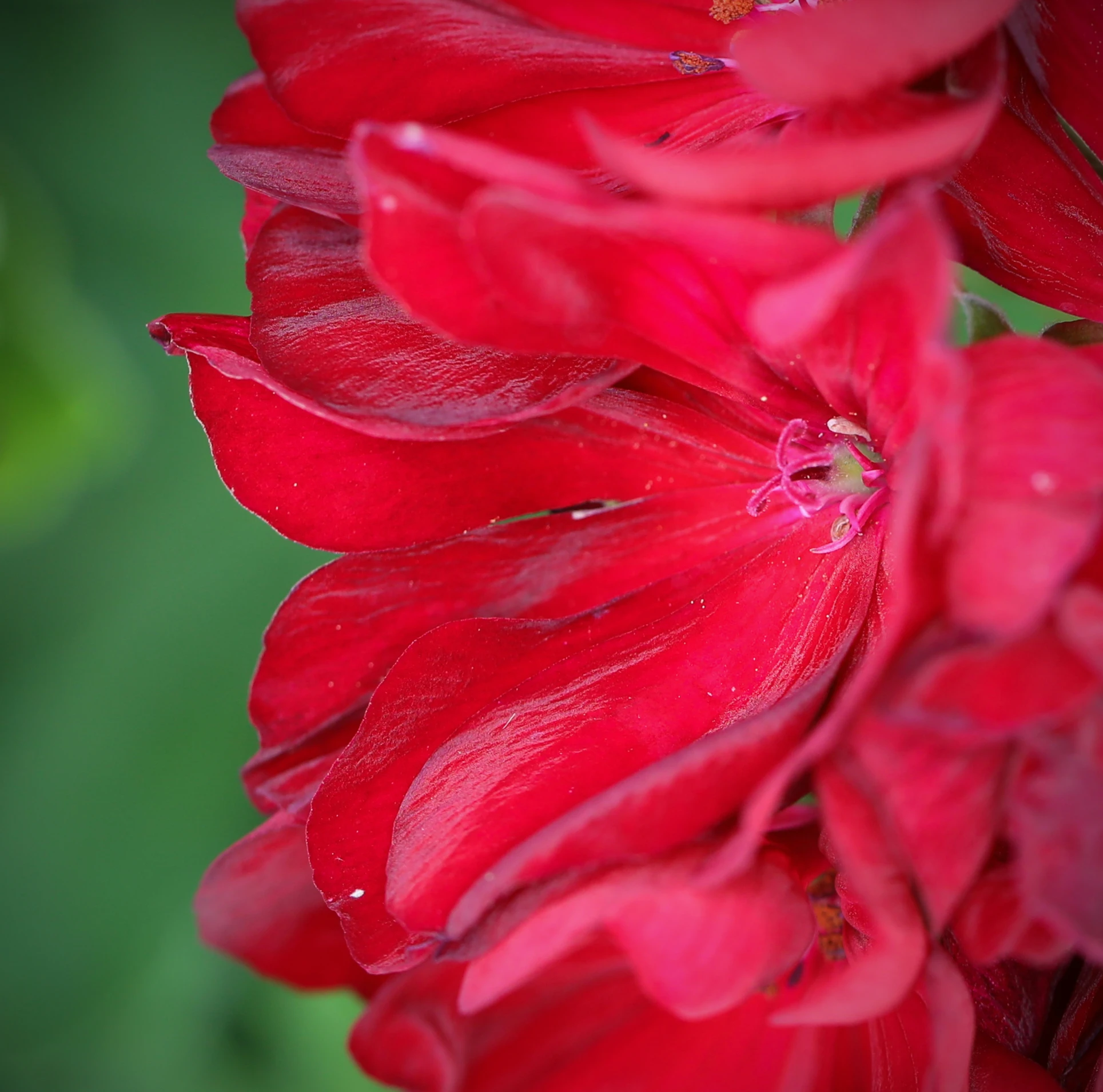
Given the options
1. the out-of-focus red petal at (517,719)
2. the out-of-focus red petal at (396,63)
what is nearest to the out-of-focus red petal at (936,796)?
the out-of-focus red petal at (517,719)

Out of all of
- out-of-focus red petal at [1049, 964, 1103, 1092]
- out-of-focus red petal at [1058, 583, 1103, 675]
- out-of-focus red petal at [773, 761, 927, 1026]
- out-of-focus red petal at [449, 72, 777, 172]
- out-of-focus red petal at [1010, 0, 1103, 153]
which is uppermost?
out-of-focus red petal at [449, 72, 777, 172]

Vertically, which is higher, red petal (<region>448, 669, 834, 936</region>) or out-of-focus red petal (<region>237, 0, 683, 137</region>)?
out-of-focus red petal (<region>237, 0, 683, 137</region>)

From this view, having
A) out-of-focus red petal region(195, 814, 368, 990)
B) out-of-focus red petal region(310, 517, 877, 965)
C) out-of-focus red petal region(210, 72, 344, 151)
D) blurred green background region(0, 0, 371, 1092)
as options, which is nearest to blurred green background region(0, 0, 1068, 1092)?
blurred green background region(0, 0, 371, 1092)

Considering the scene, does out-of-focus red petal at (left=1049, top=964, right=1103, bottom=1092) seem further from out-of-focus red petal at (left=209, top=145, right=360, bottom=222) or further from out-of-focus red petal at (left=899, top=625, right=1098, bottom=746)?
out-of-focus red petal at (left=209, top=145, right=360, bottom=222)

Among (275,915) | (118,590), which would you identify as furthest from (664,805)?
(118,590)

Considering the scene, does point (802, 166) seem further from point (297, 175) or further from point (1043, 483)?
point (297, 175)

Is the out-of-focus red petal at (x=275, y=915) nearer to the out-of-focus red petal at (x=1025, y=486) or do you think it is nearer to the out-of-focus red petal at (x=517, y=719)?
the out-of-focus red petal at (x=517, y=719)

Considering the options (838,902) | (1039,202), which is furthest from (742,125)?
(838,902)
